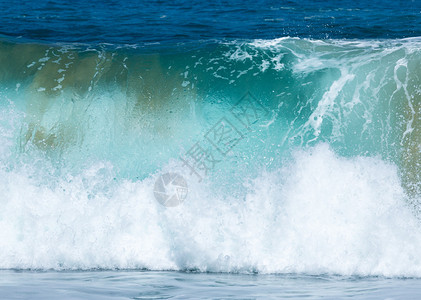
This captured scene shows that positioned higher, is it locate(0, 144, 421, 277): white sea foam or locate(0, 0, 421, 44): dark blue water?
locate(0, 0, 421, 44): dark blue water

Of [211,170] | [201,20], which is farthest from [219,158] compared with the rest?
[201,20]

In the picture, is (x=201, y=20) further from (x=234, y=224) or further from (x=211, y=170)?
(x=234, y=224)

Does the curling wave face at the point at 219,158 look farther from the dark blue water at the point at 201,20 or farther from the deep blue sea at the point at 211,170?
the dark blue water at the point at 201,20

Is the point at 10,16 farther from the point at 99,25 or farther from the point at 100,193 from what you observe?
the point at 100,193

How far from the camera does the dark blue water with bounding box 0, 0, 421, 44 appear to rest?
7.76 metres

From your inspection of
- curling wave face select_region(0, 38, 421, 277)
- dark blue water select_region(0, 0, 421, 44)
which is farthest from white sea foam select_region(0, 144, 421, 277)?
dark blue water select_region(0, 0, 421, 44)

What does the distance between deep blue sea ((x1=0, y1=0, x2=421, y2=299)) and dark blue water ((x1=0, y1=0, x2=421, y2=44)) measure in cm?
125

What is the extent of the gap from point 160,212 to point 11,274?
135cm

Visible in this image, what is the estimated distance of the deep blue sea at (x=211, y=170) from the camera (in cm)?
432

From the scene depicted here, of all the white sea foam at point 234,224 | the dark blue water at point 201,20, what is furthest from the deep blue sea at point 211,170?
the dark blue water at point 201,20

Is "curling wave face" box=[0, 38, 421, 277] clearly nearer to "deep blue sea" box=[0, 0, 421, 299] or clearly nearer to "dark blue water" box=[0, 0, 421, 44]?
"deep blue sea" box=[0, 0, 421, 299]

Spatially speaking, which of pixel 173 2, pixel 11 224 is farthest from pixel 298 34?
pixel 11 224

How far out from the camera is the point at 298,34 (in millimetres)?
7746

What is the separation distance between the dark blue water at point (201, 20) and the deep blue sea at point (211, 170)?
125 cm
